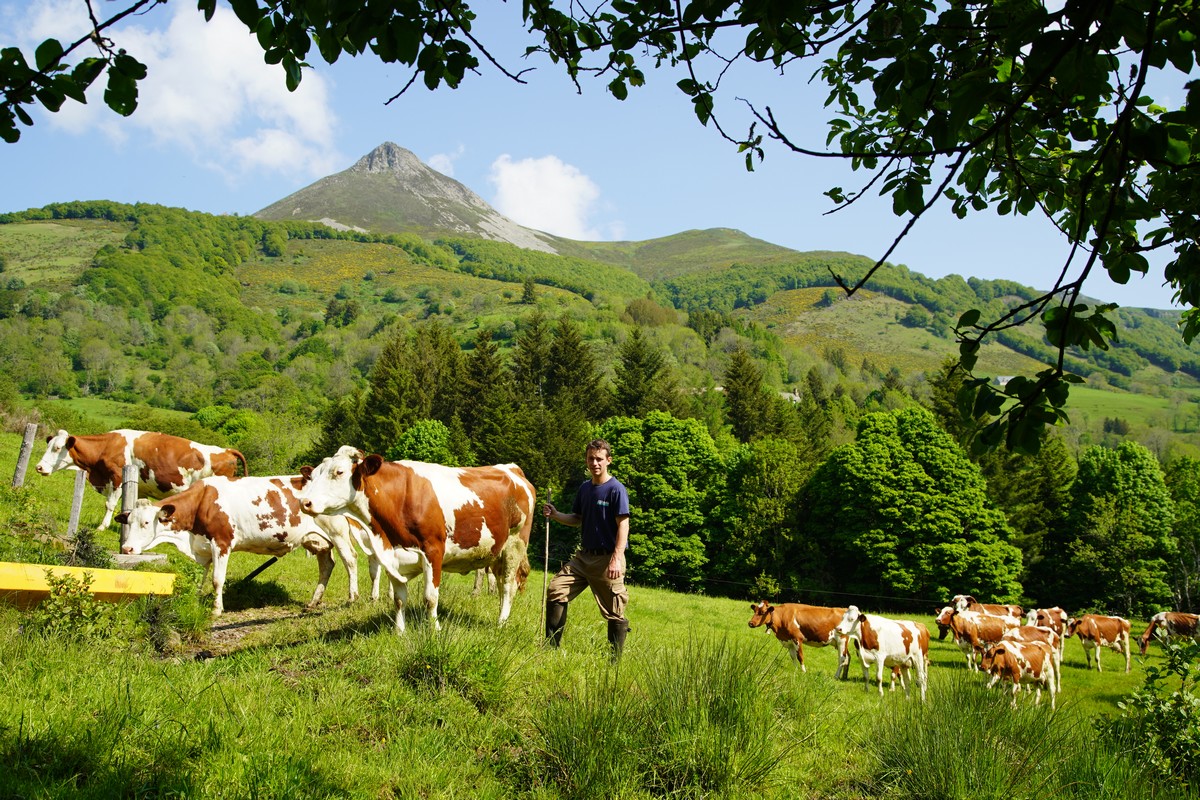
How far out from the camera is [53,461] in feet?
48.2

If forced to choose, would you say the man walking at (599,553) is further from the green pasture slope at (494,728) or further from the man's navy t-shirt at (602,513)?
the green pasture slope at (494,728)

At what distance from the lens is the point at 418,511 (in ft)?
30.7

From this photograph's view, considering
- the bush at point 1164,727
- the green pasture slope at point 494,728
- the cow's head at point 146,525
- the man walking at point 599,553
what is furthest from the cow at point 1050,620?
the cow's head at point 146,525

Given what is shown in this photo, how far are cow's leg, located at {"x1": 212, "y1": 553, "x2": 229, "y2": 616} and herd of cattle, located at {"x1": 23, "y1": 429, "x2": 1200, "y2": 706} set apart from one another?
0.02 meters

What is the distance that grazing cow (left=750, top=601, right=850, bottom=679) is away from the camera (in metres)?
15.5

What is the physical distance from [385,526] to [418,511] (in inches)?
16.0

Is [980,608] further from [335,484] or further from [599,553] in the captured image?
[335,484]

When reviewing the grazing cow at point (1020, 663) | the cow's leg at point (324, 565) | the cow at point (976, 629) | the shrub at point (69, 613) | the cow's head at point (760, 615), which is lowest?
the cow at point (976, 629)

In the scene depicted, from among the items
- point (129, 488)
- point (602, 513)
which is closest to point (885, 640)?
point (602, 513)

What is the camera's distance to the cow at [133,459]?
14703 millimetres

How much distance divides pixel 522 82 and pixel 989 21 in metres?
2.35

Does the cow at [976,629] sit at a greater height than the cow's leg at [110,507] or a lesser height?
lesser

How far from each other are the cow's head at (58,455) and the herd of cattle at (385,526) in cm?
3

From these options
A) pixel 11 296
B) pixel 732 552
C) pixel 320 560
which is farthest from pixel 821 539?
pixel 11 296
